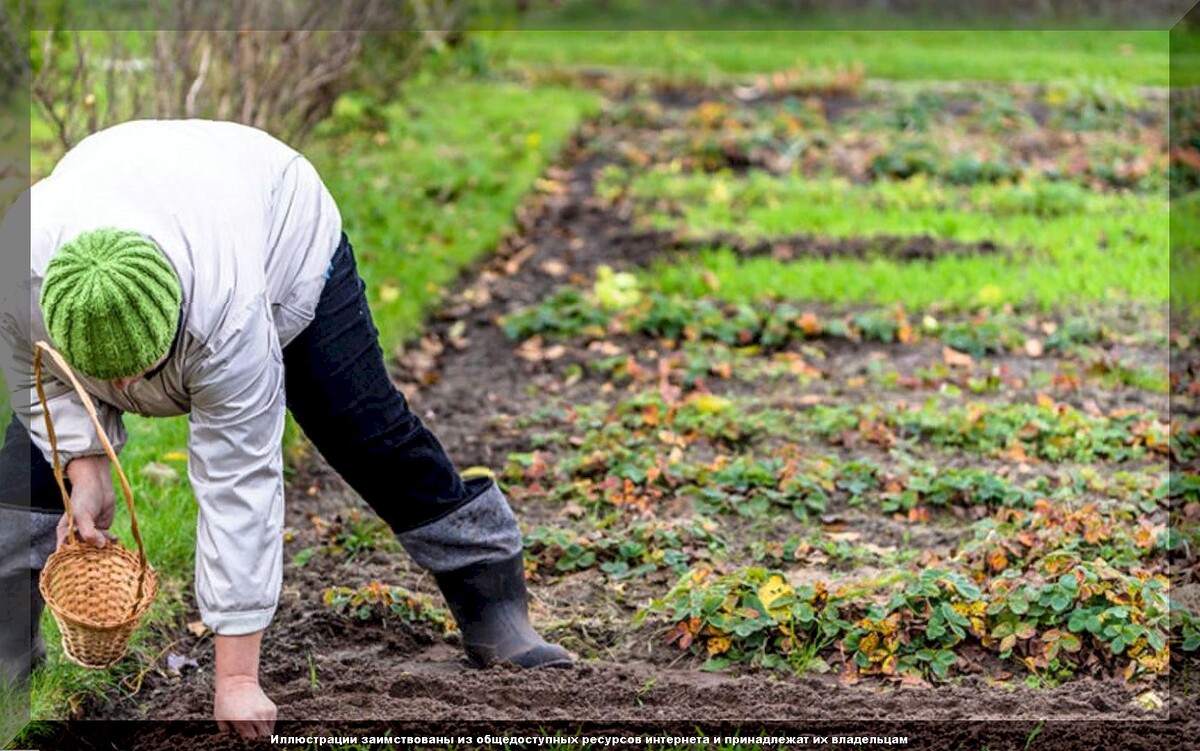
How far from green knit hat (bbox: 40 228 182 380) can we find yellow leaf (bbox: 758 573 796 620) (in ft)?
6.02

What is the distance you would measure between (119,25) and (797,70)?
8.03 m

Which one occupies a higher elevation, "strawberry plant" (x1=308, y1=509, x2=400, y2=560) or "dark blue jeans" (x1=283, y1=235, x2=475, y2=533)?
"dark blue jeans" (x1=283, y1=235, x2=475, y2=533)

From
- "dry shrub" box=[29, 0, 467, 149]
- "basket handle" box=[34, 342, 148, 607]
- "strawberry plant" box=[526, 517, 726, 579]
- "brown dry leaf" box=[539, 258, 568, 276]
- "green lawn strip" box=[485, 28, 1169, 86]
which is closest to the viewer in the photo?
"basket handle" box=[34, 342, 148, 607]

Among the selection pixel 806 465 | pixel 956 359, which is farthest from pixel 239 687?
pixel 956 359

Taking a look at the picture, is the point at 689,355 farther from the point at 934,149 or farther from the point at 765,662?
the point at 934,149

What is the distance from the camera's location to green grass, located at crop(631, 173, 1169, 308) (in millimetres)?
7910

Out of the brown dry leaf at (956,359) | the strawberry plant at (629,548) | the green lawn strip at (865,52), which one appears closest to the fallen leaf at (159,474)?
the strawberry plant at (629,548)

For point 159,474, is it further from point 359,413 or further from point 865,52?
point 865,52

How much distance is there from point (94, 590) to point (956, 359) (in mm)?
4147

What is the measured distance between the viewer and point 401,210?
9.42m

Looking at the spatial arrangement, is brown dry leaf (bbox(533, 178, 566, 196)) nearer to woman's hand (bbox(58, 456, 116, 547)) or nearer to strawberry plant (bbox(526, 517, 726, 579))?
strawberry plant (bbox(526, 517, 726, 579))

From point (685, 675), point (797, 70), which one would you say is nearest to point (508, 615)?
point (685, 675)

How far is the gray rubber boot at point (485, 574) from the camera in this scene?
4.03 metres

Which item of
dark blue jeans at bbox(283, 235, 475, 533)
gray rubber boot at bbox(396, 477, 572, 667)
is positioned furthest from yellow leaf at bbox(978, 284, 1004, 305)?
dark blue jeans at bbox(283, 235, 475, 533)
